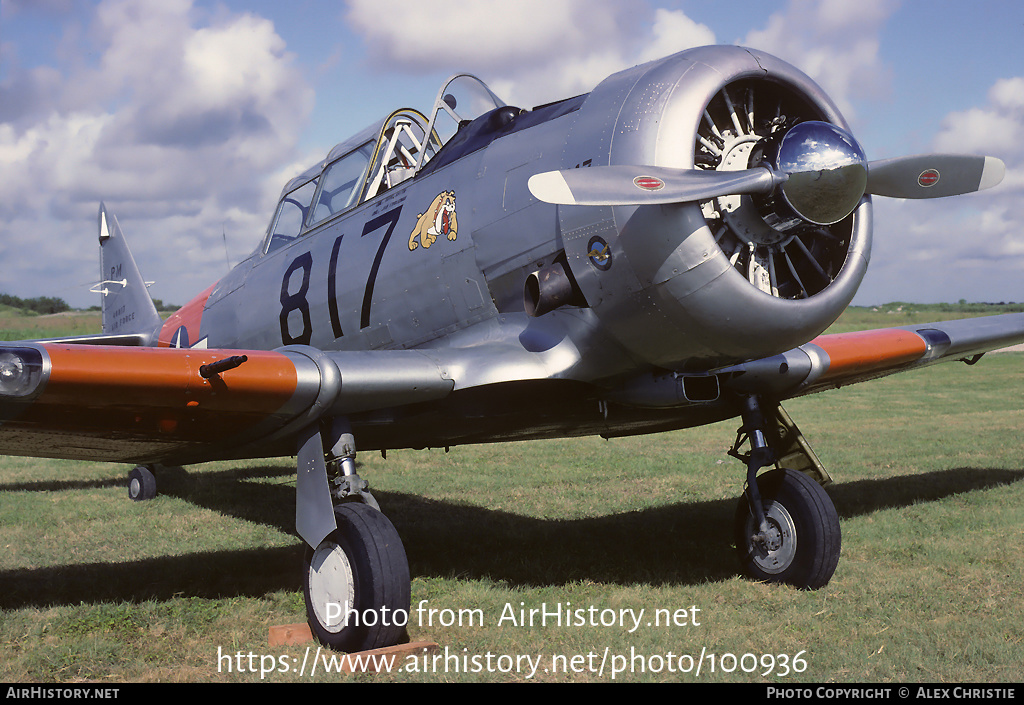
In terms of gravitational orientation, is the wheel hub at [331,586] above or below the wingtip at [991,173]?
below

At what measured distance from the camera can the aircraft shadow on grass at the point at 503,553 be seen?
5371 millimetres

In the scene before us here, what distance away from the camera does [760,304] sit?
4043 millimetres

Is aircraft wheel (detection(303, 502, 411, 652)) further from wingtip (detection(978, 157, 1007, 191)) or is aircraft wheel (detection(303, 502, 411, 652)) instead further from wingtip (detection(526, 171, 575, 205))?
wingtip (detection(978, 157, 1007, 191))

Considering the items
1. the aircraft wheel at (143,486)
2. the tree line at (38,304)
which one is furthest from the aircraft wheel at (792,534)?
the tree line at (38,304)

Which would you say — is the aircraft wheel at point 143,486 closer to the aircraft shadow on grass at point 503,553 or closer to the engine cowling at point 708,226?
the aircraft shadow on grass at point 503,553

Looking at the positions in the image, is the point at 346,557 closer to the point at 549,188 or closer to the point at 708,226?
the point at 549,188

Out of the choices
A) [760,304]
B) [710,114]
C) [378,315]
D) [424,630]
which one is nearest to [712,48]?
[710,114]

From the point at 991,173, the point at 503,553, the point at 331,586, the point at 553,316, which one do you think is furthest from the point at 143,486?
the point at 991,173

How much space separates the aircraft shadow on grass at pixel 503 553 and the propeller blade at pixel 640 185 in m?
2.62

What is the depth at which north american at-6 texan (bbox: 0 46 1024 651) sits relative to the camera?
394 centimetres

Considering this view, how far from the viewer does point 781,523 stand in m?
5.21

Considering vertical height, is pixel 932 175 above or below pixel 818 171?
above

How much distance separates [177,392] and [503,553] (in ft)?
9.76

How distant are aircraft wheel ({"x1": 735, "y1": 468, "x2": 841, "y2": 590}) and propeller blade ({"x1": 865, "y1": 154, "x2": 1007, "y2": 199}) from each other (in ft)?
6.14
